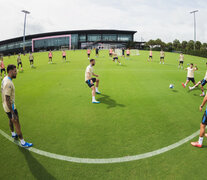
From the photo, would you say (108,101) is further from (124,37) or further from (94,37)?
(124,37)

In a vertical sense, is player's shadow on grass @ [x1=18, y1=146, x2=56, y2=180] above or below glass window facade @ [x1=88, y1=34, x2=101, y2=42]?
below

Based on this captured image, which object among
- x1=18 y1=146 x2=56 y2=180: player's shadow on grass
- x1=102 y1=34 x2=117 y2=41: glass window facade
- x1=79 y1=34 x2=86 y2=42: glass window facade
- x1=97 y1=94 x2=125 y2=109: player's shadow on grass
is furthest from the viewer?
x1=102 y1=34 x2=117 y2=41: glass window facade

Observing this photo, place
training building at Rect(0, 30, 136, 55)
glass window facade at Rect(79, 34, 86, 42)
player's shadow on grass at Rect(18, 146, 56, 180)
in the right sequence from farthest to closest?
glass window facade at Rect(79, 34, 86, 42), training building at Rect(0, 30, 136, 55), player's shadow on grass at Rect(18, 146, 56, 180)

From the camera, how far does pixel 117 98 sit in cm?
866

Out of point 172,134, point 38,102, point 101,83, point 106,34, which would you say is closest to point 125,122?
point 172,134

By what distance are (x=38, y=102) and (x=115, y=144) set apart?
5.50 metres

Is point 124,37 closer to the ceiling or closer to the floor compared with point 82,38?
closer to the ceiling

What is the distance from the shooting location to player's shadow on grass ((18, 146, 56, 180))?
3.52 meters

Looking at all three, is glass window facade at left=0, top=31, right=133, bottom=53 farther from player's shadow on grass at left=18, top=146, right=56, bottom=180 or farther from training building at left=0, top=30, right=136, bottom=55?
player's shadow on grass at left=18, top=146, right=56, bottom=180

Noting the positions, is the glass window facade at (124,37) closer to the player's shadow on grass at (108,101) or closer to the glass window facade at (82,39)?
the glass window facade at (82,39)

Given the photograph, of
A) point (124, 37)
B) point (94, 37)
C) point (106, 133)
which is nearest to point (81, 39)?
point (94, 37)

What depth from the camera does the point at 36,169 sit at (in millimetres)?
3723

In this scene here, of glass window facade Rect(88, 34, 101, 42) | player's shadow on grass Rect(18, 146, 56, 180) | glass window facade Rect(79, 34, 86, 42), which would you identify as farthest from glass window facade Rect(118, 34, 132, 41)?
player's shadow on grass Rect(18, 146, 56, 180)

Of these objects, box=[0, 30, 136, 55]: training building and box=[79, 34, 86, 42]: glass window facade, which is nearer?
box=[0, 30, 136, 55]: training building
